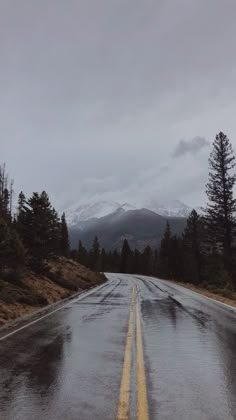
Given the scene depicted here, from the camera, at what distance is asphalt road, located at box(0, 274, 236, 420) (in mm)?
6113

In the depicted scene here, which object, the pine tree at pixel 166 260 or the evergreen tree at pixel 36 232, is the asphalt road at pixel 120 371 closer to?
the evergreen tree at pixel 36 232

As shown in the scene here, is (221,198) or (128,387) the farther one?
(221,198)

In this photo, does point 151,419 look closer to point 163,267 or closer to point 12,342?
point 12,342

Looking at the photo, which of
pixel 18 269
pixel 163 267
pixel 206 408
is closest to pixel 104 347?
pixel 206 408

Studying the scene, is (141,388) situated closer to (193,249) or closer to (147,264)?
(193,249)

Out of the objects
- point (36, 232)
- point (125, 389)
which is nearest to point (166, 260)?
point (36, 232)

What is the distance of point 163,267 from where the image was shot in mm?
90938

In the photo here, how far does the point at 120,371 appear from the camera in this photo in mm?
8383

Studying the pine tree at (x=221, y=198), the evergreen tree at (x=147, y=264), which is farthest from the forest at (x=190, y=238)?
the evergreen tree at (x=147, y=264)

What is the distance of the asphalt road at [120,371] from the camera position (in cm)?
611

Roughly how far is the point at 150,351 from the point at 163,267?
8126 centimetres

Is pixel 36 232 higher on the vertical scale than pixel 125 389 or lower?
higher

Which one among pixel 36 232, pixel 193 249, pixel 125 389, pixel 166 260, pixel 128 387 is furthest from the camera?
pixel 166 260

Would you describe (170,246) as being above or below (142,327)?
above
